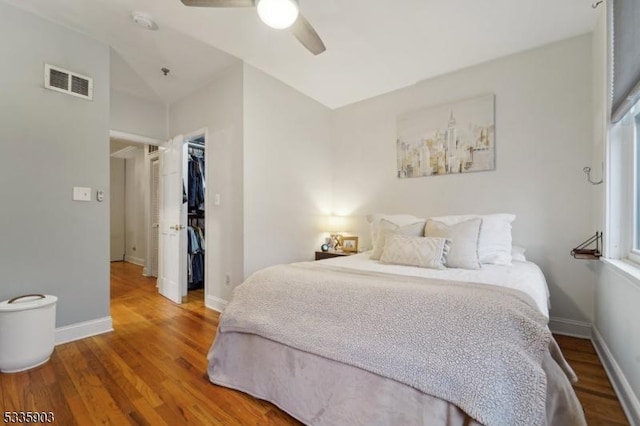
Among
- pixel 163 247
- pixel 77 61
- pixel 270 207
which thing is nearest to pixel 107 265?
pixel 163 247

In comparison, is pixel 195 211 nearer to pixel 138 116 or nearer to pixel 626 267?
pixel 138 116

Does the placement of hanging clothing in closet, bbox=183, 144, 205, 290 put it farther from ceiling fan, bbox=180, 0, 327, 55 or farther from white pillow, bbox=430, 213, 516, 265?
white pillow, bbox=430, 213, 516, 265

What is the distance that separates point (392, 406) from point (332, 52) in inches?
110

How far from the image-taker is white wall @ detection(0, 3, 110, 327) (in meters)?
2.15

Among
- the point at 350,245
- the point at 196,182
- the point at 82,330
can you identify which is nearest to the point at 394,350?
the point at 350,245

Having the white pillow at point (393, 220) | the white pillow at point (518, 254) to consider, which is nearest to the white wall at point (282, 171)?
the white pillow at point (393, 220)

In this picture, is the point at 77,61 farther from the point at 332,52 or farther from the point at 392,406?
the point at 392,406

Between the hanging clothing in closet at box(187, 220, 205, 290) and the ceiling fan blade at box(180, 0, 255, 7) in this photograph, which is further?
the hanging clothing in closet at box(187, 220, 205, 290)

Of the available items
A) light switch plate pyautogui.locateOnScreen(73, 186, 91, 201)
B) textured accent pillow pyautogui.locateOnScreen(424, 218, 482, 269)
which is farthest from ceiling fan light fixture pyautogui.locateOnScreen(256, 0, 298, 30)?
light switch plate pyautogui.locateOnScreen(73, 186, 91, 201)

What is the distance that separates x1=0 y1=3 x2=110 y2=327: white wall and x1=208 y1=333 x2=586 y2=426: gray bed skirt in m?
1.60

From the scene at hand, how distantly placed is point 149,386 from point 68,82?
8.26 ft

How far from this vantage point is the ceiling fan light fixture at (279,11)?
1.59m

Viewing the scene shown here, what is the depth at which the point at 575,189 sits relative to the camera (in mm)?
2455

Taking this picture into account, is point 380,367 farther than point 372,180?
No
